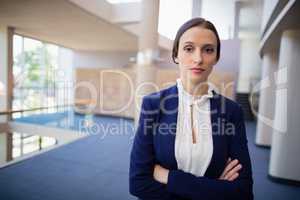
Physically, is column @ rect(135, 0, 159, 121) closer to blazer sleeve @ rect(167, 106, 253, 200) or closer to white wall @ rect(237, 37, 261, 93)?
blazer sleeve @ rect(167, 106, 253, 200)

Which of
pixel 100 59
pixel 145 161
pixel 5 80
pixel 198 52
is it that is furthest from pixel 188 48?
pixel 100 59

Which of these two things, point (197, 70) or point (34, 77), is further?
point (34, 77)

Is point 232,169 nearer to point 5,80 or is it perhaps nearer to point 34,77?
point 5,80

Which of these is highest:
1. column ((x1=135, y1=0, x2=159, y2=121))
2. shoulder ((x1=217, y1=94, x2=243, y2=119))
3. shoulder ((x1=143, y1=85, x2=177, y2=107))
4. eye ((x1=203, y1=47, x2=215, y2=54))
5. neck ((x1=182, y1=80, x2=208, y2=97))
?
column ((x1=135, y1=0, x2=159, y2=121))

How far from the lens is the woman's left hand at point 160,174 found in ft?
2.90

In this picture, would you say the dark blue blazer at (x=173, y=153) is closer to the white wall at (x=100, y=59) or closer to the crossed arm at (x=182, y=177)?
the crossed arm at (x=182, y=177)

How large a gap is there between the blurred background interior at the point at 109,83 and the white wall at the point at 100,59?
0.04 m

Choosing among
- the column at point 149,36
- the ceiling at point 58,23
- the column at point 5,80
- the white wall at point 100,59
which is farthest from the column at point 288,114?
the white wall at point 100,59

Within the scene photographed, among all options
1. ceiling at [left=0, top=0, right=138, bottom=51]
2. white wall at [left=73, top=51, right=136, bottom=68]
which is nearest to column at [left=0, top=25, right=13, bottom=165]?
ceiling at [left=0, top=0, right=138, bottom=51]

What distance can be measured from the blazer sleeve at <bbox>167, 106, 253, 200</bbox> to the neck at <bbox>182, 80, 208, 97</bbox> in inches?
6.2

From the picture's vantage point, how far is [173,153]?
86 centimetres

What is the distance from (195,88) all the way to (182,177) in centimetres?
34

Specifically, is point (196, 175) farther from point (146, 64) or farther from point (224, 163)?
point (146, 64)

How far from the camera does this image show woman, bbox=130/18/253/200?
0.84m
